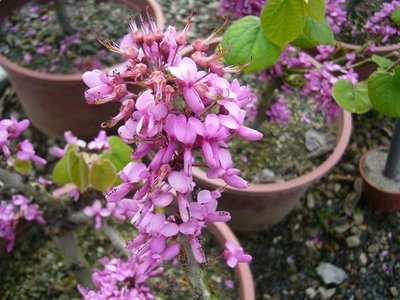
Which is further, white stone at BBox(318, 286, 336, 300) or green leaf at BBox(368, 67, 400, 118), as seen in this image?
white stone at BBox(318, 286, 336, 300)

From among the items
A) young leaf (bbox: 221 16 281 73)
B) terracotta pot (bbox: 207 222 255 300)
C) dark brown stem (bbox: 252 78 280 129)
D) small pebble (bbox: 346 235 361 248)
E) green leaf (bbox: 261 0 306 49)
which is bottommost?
small pebble (bbox: 346 235 361 248)

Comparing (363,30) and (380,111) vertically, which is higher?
(380,111)

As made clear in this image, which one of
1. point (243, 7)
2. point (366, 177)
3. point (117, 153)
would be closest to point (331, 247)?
point (366, 177)

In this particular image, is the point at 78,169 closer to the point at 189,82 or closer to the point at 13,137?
the point at 13,137

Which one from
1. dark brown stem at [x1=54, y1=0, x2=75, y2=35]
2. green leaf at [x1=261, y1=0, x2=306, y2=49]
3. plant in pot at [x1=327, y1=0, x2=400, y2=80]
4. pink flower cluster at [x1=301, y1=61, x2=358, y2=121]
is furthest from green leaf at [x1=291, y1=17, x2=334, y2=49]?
dark brown stem at [x1=54, y1=0, x2=75, y2=35]

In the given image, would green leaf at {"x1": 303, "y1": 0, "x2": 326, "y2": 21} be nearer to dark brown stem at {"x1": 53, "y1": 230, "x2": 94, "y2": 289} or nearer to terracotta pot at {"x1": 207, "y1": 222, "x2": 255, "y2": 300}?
terracotta pot at {"x1": 207, "y1": 222, "x2": 255, "y2": 300}

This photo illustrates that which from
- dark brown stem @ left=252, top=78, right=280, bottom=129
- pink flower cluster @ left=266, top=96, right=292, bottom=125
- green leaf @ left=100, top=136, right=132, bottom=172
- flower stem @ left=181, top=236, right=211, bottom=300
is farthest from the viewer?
pink flower cluster @ left=266, top=96, right=292, bottom=125
